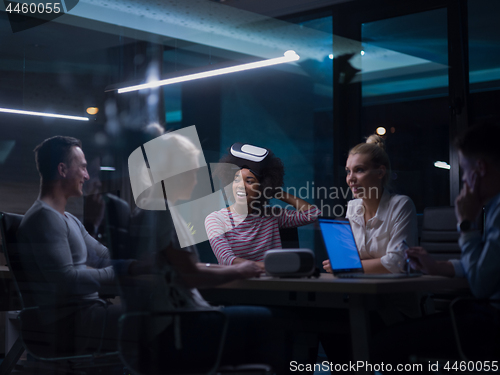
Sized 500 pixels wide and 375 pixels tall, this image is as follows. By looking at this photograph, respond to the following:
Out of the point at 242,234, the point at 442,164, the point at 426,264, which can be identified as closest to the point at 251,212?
the point at 242,234

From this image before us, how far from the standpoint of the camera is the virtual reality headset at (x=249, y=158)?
290 cm

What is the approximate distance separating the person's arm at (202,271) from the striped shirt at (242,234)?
0.66 m

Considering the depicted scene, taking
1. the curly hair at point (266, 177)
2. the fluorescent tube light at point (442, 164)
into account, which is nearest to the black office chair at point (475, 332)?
the curly hair at point (266, 177)

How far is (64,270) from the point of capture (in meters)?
2.18

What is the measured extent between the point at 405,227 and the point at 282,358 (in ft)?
2.75

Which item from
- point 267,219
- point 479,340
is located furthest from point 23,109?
point 479,340

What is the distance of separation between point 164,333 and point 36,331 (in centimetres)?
89

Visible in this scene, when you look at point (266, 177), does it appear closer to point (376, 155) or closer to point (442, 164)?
point (376, 155)

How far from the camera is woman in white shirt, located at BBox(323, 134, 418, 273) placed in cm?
226

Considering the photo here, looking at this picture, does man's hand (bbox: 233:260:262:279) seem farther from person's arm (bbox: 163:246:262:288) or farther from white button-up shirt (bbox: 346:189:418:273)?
white button-up shirt (bbox: 346:189:418:273)

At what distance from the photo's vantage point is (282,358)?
78.7 inches

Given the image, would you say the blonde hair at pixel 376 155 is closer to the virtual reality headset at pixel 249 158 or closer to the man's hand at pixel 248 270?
the virtual reality headset at pixel 249 158

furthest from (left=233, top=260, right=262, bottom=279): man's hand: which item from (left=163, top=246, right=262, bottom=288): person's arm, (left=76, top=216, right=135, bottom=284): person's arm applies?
(left=76, top=216, right=135, bottom=284): person's arm

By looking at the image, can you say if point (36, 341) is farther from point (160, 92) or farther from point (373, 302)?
point (160, 92)
